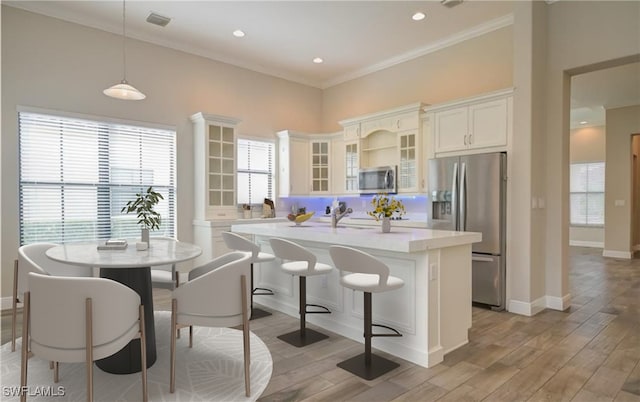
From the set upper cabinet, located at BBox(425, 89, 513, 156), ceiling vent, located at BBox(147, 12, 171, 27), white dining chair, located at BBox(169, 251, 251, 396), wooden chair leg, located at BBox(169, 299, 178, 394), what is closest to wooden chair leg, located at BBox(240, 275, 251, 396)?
white dining chair, located at BBox(169, 251, 251, 396)

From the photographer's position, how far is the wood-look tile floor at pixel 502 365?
240cm

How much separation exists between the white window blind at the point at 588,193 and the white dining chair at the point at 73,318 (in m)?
10.9

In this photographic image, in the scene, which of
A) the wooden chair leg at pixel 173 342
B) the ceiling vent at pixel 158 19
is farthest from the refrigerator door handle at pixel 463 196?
the ceiling vent at pixel 158 19

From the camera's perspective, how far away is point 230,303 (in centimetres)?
238

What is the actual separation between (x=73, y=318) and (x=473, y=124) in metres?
4.25

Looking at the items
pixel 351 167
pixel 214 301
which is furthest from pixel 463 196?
pixel 214 301

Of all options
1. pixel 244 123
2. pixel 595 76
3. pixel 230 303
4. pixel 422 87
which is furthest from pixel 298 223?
pixel 595 76

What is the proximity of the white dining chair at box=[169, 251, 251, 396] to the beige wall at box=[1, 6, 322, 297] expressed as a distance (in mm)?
3219

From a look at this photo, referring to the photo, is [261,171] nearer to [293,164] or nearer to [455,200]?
[293,164]

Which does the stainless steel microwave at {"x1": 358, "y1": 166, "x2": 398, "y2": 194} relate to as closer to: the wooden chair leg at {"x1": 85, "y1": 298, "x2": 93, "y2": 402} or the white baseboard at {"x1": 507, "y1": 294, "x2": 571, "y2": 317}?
the white baseboard at {"x1": 507, "y1": 294, "x2": 571, "y2": 317}

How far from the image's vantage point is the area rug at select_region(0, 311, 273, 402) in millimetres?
2373

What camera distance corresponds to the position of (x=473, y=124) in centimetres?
445

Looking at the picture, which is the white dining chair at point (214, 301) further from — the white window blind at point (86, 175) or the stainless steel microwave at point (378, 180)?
the stainless steel microwave at point (378, 180)

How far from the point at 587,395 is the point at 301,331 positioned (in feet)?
6.87
